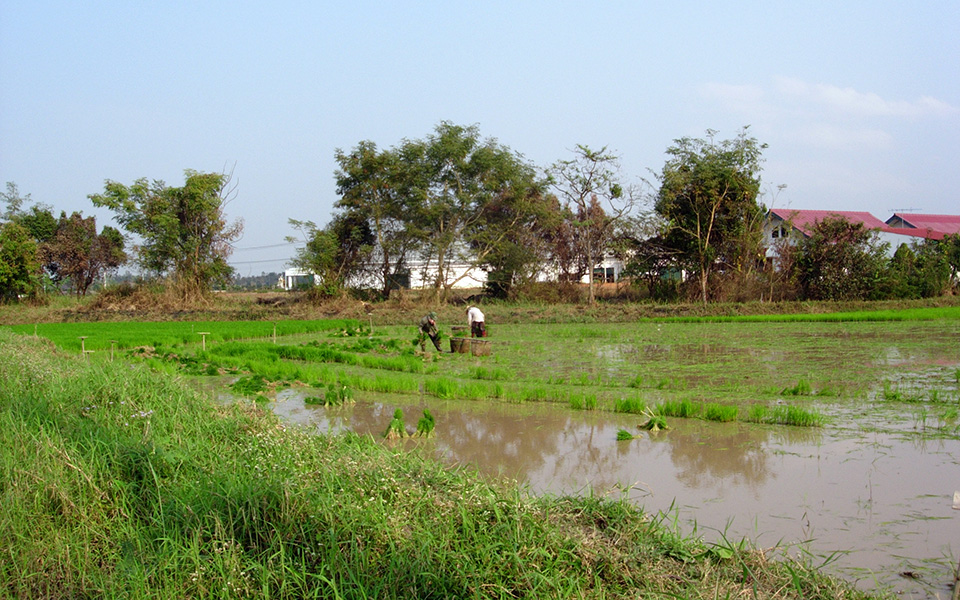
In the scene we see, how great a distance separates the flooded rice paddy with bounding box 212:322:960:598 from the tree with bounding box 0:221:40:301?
21316mm

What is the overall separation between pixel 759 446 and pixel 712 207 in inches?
718

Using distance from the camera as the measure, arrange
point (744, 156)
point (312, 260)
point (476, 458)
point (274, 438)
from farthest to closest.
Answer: point (312, 260), point (744, 156), point (476, 458), point (274, 438)

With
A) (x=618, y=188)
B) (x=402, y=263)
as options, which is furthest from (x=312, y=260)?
(x=618, y=188)

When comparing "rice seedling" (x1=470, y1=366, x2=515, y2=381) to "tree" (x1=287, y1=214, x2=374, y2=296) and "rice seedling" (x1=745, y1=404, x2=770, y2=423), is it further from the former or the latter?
"tree" (x1=287, y1=214, x2=374, y2=296)

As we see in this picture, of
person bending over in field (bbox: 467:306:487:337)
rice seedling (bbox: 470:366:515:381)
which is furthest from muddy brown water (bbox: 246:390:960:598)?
person bending over in field (bbox: 467:306:487:337)

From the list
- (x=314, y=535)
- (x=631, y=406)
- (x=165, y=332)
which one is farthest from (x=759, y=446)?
(x=165, y=332)

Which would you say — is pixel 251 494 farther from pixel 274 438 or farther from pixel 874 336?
pixel 874 336

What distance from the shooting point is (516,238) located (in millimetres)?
26234

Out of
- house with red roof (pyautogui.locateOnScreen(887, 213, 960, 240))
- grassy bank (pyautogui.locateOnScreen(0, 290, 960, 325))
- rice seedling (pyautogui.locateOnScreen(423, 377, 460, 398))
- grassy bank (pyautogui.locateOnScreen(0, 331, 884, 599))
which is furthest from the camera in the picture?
house with red roof (pyautogui.locateOnScreen(887, 213, 960, 240))

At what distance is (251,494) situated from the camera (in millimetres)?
3205

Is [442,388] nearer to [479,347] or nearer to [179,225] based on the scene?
[479,347]

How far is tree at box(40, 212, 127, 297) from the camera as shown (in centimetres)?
2931

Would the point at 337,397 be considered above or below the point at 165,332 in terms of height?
below

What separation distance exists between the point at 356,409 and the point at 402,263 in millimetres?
18401
